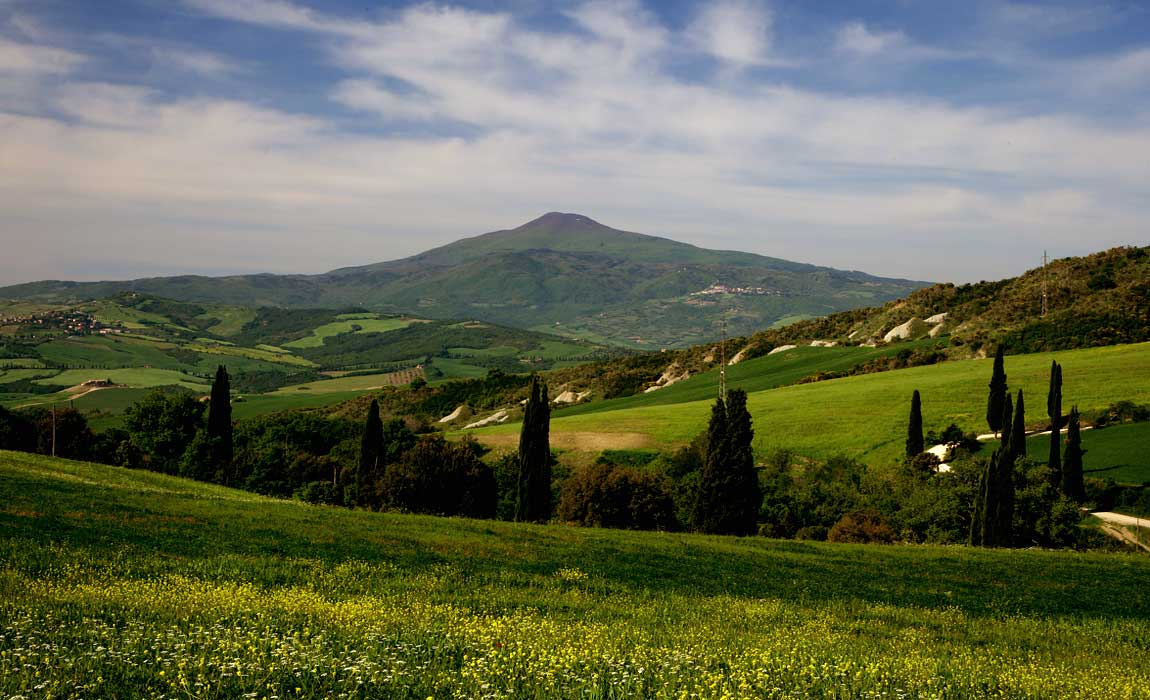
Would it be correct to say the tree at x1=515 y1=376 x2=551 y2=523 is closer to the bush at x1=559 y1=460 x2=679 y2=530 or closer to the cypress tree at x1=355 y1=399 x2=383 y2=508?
the bush at x1=559 y1=460 x2=679 y2=530

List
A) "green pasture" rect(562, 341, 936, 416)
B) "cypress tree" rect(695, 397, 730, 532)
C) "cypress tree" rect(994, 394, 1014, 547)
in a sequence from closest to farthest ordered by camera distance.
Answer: "cypress tree" rect(994, 394, 1014, 547) < "cypress tree" rect(695, 397, 730, 532) < "green pasture" rect(562, 341, 936, 416)

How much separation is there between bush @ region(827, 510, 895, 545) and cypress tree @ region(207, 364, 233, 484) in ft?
250

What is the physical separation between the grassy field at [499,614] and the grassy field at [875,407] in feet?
185

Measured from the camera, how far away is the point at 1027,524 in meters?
60.2

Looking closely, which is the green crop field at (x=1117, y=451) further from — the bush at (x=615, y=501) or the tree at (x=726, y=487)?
the bush at (x=615, y=501)

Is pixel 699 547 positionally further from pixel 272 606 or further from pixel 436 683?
pixel 436 683

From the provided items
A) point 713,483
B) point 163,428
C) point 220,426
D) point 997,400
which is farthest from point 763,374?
point 163,428

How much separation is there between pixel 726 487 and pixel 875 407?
49893 mm

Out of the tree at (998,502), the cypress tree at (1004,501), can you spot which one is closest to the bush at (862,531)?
the tree at (998,502)

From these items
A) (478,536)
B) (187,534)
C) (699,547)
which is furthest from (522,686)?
(699,547)

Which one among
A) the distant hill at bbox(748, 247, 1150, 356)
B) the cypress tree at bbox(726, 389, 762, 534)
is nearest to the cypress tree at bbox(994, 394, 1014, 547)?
the cypress tree at bbox(726, 389, 762, 534)

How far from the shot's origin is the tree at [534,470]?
64375 millimetres

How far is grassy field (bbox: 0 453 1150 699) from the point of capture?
10.4 m

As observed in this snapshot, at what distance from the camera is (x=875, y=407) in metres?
101
